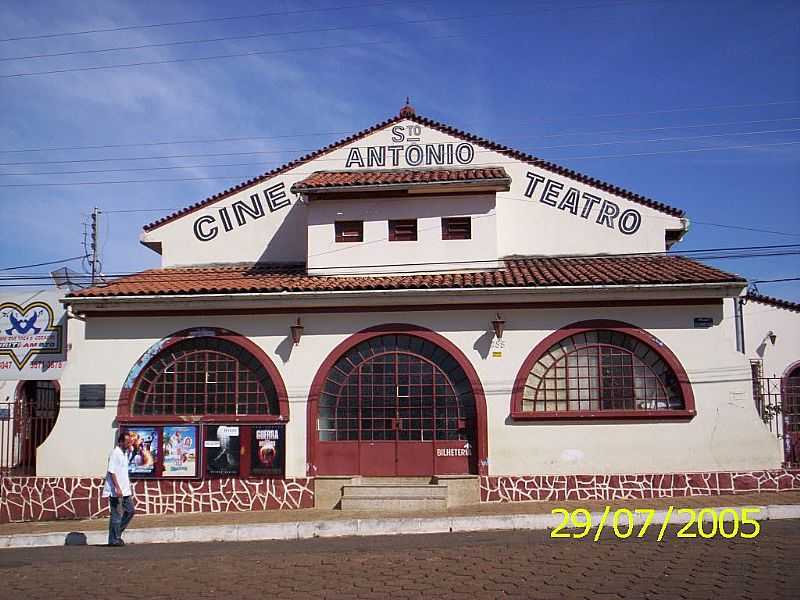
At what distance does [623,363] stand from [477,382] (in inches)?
112

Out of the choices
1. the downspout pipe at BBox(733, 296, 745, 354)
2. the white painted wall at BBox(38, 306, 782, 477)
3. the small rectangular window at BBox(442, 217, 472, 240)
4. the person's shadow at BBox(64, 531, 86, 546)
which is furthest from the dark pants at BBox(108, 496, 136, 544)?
the downspout pipe at BBox(733, 296, 745, 354)

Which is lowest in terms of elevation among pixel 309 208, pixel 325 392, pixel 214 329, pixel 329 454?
pixel 329 454

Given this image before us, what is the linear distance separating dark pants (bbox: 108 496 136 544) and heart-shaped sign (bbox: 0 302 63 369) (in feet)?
23.1

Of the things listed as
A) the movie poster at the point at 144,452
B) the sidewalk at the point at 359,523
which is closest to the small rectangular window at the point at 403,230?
the sidewalk at the point at 359,523

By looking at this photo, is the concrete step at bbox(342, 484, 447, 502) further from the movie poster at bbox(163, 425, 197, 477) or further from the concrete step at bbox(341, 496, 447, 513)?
the movie poster at bbox(163, 425, 197, 477)

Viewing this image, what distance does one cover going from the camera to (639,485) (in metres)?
14.6

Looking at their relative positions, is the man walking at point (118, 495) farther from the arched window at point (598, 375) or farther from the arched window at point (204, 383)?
the arched window at point (598, 375)

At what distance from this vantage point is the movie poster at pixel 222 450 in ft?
50.3

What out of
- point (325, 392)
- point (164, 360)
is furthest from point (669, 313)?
point (164, 360)

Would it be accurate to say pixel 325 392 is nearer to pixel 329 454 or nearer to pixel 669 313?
pixel 329 454

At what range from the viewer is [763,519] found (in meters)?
12.4

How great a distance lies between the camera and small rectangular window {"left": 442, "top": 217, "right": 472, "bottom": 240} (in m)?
17.0

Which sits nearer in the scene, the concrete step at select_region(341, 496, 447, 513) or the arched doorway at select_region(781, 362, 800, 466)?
the concrete step at select_region(341, 496, 447, 513)
